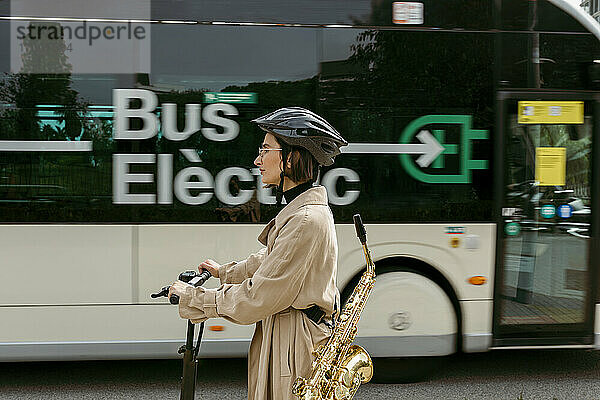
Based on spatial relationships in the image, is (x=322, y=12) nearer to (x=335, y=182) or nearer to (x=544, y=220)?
(x=335, y=182)

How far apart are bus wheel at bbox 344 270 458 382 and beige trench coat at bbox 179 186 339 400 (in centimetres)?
302

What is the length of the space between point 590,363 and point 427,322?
2025 mm

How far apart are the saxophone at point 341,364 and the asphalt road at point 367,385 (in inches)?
121

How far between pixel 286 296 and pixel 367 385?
374 cm

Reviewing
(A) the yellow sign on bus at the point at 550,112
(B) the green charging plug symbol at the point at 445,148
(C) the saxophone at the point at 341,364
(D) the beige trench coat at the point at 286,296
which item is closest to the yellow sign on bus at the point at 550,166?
(A) the yellow sign on bus at the point at 550,112

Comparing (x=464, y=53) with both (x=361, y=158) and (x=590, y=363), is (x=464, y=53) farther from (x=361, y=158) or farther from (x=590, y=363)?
(x=590, y=363)

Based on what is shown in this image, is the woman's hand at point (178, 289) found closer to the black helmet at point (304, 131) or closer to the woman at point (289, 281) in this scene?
the woman at point (289, 281)

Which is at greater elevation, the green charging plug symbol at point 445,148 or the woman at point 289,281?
the green charging plug symbol at point 445,148

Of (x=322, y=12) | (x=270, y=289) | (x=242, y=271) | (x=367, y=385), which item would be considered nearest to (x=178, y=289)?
(x=270, y=289)

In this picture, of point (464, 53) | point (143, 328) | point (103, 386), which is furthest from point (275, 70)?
point (103, 386)

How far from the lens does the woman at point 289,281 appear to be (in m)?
2.26

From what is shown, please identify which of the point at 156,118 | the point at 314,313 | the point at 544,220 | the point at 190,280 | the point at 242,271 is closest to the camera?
the point at 314,313

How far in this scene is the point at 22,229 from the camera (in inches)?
202

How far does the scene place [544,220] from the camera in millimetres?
5535
